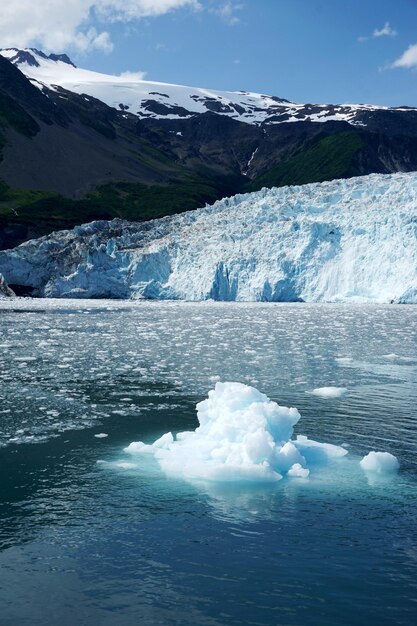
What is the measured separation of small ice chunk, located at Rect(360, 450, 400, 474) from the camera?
9438mm

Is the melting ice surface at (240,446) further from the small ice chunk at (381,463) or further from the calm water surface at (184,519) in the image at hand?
the small ice chunk at (381,463)

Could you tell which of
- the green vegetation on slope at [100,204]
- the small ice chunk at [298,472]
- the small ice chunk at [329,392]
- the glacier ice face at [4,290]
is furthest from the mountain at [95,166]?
the small ice chunk at [298,472]

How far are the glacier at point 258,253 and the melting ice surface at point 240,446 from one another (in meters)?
35.6

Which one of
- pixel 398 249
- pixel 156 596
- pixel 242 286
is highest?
pixel 398 249

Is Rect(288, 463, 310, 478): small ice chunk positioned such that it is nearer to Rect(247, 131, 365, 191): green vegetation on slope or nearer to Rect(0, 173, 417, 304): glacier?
Rect(0, 173, 417, 304): glacier

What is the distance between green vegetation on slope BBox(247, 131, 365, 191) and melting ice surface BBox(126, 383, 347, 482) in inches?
5386

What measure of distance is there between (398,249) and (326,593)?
40249mm

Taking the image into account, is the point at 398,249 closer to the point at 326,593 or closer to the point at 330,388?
the point at 330,388

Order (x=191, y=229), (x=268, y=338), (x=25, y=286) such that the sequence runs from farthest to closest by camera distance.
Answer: (x=25, y=286) → (x=191, y=229) → (x=268, y=338)

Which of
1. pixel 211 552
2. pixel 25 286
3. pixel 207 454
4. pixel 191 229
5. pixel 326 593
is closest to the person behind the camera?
pixel 326 593

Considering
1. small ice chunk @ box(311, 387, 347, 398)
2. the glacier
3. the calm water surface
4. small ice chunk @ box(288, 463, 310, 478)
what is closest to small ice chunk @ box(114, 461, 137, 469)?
the calm water surface

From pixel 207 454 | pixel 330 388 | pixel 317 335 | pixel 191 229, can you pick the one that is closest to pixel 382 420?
pixel 330 388

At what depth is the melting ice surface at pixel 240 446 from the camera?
362 inches

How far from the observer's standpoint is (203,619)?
5441 mm
